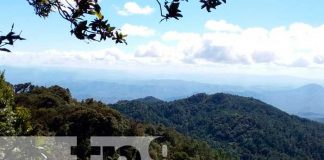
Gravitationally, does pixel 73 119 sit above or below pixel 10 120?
below

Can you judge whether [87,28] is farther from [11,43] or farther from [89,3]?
[11,43]

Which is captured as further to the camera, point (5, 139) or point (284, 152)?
point (284, 152)

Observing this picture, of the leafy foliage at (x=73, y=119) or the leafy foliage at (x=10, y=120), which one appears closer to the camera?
the leafy foliage at (x=10, y=120)

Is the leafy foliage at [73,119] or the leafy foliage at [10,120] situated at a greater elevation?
the leafy foliage at [10,120]

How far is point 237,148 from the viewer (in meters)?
174

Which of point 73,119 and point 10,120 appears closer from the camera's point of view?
point 10,120

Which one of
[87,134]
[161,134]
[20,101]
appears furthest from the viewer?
[161,134]

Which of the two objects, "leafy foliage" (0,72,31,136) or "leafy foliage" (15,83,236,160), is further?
"leafy foliage" (15,83,236,160)

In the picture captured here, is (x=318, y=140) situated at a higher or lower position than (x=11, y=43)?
lower

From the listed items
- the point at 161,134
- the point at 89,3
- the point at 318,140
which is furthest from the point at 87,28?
the point at 318,140

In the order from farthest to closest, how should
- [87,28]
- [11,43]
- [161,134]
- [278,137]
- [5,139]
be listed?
1. [278,137]
2. [161,134]
3. [5,139]
4. [87,28]
5. [11,43]

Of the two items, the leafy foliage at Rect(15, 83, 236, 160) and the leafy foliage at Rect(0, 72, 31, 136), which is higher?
the leafy foliage at Rect(0, 72, 31, 136)

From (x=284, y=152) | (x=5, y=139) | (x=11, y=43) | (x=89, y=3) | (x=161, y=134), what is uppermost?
(x=89, y=3)

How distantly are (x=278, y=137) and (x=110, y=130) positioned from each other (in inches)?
5721
